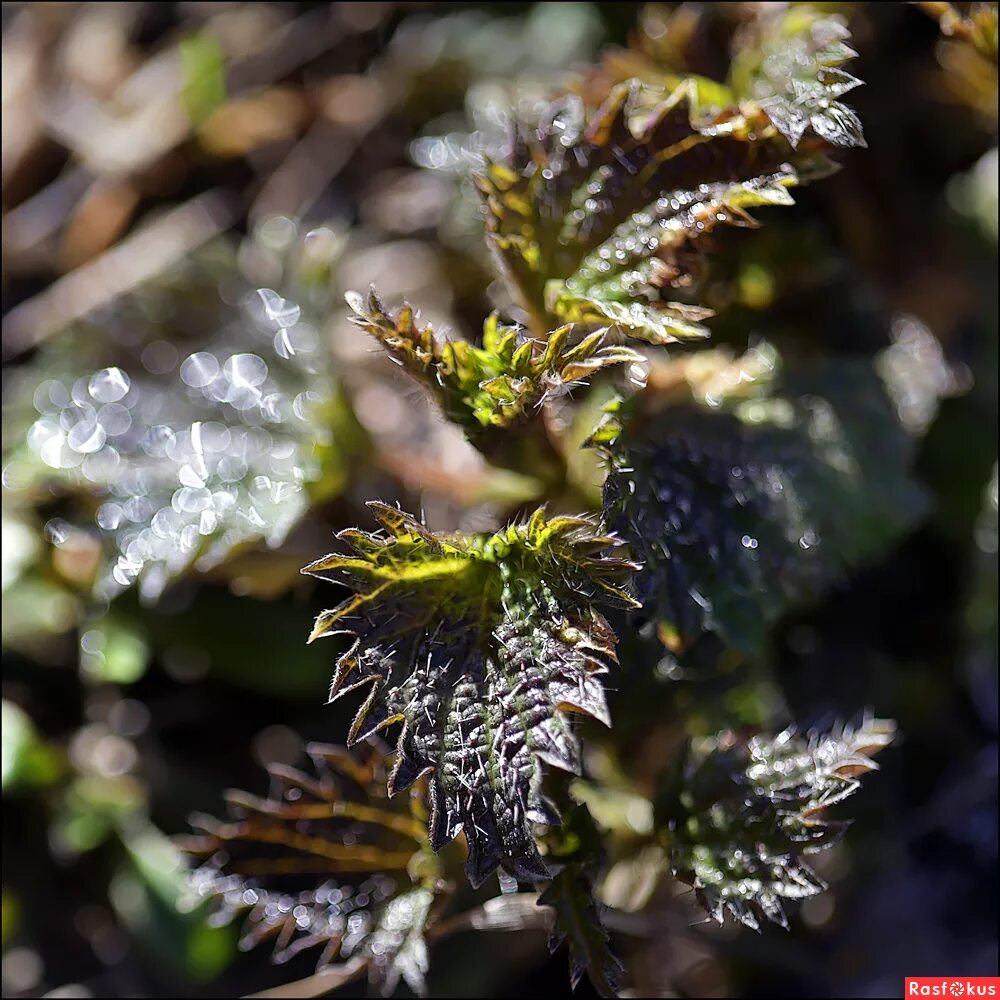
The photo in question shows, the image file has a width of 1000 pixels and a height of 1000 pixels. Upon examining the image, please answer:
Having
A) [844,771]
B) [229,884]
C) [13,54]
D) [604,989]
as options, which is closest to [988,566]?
[844,771]

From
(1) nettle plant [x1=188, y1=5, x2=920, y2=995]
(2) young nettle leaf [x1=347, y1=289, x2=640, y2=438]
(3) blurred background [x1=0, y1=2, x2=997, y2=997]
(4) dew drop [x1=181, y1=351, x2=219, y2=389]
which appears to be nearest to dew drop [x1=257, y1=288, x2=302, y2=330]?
(3) blurred background [x1=0, y1=2, x2=997, y2=997]

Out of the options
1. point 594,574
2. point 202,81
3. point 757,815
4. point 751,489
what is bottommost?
point 757,815

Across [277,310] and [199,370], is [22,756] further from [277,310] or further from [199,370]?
[277,310]

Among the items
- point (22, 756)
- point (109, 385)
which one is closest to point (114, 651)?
point (22, 756)

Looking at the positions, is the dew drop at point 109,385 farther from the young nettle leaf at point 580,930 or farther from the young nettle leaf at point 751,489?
the young nettle leaf at point 580,930

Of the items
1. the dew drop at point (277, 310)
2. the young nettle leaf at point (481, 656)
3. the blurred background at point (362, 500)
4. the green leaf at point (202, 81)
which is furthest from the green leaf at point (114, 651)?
the green leaf at point (202, 81)

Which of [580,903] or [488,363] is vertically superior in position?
[488,363]
